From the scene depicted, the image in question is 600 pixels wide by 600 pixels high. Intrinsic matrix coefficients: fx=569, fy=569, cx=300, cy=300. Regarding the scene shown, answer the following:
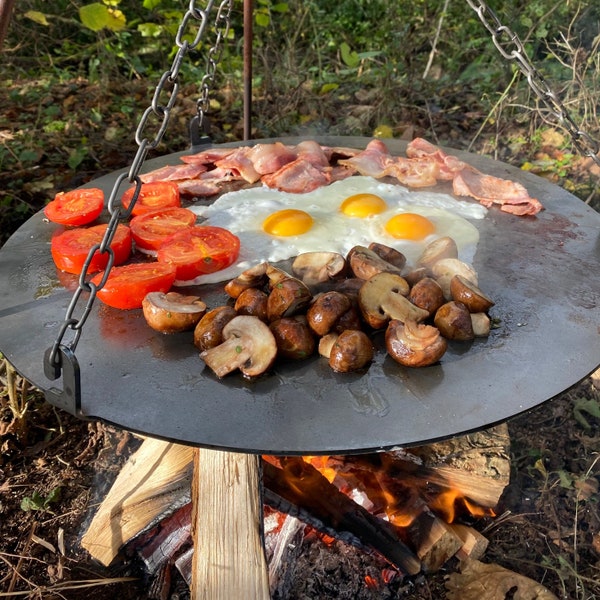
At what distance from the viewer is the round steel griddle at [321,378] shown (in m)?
2.01

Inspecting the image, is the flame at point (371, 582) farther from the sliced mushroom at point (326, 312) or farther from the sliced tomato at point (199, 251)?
the sliced tomato at point (199, 251)

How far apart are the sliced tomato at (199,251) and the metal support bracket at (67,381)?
89 cm

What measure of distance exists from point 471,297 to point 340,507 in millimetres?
1390

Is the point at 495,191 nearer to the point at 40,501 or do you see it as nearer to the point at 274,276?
the point at 274,276

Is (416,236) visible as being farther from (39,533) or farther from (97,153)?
(97,153)

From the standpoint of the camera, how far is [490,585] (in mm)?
2967

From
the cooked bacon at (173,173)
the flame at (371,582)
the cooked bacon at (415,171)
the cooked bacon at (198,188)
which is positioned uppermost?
the cooked bacon at (415,171)

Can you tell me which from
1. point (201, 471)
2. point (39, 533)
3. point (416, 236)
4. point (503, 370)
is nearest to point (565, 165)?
point (416, 236)

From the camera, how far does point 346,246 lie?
3180 mm

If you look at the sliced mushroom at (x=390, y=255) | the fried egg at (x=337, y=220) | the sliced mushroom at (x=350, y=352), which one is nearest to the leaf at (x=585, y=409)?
the fried egg at (x=337, y=220)

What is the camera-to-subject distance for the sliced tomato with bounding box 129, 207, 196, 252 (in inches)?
121

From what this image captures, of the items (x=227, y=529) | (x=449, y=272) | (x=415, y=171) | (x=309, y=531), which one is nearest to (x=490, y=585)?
(x=309, y=531)

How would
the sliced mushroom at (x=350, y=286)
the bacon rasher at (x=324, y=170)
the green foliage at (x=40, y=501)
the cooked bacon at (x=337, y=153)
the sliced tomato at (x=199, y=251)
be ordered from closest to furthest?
the sliced mushroom at (x=350, y=286) < the sliced tomato at (x=199, y=251) < the green foliage at (x=40, y=501) < the bacon rasher at (x=324, y=170) < the cooked bacon at (x=337, y=153)

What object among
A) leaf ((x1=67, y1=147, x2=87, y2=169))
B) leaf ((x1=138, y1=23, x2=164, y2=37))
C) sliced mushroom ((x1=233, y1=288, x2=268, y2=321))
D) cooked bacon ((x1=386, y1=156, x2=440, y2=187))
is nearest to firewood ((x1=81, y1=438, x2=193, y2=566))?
sliced mushroom ((x1=233, y1=288, x2=268, y2=321))
